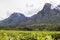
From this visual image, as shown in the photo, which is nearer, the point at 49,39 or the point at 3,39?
the point at 49,39

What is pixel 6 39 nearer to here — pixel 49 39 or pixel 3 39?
pixel 3 39

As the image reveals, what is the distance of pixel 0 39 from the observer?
17.2 m

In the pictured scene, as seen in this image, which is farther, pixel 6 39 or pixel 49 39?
pixel 6 39

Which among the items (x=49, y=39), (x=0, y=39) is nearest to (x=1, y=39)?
(x=0, y=39)

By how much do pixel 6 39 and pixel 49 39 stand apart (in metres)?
3.44

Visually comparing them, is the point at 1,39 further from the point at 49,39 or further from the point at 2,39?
the point at 49,39

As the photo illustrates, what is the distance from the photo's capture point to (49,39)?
15.0 metres


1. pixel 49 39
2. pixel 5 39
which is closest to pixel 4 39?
pixel 5 39

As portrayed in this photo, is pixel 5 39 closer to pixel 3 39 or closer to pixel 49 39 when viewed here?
pixel 3 39

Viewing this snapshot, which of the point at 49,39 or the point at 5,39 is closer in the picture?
the point at 49,39

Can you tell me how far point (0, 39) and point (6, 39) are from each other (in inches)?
25.3

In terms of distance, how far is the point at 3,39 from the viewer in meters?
17.0

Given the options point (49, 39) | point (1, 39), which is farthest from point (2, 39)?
point (49, 39)

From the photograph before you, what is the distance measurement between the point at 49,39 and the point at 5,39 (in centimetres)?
350
